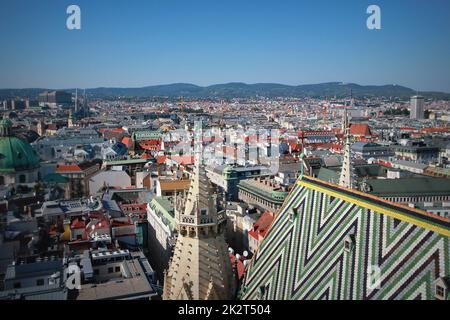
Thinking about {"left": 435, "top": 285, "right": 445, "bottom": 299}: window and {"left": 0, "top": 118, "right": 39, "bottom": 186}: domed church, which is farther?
{"left": 0, "top": 118, "right": 39, "bottom": 186}: domed church

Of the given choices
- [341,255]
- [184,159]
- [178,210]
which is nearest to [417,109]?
[184,159]

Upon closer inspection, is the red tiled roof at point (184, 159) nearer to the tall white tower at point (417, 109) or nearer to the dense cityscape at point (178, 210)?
the dense cityscape at point (178, 210)

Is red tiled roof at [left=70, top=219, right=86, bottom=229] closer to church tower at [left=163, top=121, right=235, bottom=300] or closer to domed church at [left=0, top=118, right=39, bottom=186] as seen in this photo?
domed church at [left=0, top=118, right=39, bottom=186]

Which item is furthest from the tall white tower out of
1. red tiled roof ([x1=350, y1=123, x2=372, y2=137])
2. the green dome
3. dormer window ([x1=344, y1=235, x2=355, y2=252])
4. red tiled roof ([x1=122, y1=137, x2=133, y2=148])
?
dormer window ([x1=344, y1=235, x2=355, y2=252])

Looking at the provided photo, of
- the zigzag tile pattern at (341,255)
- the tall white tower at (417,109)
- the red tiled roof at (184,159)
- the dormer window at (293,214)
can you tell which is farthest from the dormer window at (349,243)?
the tall white tower at (417,109)

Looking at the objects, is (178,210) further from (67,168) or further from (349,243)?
(67,168)

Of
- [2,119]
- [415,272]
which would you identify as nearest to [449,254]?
[415,272]
